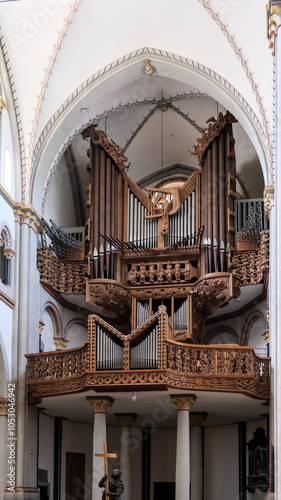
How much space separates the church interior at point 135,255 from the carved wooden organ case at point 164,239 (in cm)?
5

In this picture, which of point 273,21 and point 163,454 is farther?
point 163,454

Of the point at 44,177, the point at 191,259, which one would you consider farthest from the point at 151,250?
the point at 44,177

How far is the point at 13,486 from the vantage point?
2444 centimetres

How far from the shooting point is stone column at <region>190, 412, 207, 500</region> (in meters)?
26.5

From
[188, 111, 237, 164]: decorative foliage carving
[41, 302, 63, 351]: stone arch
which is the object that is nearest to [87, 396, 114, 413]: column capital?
[41, 302, 63, 351]: stone arch

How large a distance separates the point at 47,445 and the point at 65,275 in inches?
194

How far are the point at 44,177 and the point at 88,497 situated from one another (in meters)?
9.95

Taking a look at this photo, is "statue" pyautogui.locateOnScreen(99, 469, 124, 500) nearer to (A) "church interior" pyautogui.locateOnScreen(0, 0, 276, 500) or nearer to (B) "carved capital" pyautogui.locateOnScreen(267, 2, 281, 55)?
(A) "church interior" pyautogui.locateOnScreen(0, 0, 276, 500)

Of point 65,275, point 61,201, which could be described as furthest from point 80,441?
point 61,201

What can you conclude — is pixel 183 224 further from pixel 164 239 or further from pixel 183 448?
pixel 183 448

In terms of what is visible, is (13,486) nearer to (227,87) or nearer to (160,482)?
(160,482)

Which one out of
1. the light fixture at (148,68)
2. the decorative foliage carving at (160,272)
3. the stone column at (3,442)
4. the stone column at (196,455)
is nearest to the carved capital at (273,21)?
the light fixture at (148,68)

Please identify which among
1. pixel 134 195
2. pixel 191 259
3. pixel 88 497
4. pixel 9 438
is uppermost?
pixel 134 195

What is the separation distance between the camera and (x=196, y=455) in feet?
89.5
